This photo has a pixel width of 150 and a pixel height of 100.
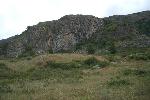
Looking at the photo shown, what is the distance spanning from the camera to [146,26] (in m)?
113

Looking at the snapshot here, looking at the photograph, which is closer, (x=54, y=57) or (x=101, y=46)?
(x=54, y=57)

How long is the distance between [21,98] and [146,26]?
99176mm

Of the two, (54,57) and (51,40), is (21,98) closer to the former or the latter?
(54,57)

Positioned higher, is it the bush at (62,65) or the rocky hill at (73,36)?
the rocky hill at (73,36)

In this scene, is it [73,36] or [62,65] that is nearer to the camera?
[62,65]

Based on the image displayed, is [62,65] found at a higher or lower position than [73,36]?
lower

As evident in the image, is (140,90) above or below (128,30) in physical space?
below

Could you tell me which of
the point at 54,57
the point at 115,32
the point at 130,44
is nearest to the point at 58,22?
the point at 115,32

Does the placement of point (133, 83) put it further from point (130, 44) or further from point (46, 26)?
point (46, 26)

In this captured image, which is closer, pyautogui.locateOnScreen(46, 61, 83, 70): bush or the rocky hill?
pyautogui.locateOnScreen(46, 61, 83, 70): bush

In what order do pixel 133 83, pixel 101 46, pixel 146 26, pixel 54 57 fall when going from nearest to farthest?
pixel 133 83, pixel 54 57, pixel 101 46, pixel 146 26

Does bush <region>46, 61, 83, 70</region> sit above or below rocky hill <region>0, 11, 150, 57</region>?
below

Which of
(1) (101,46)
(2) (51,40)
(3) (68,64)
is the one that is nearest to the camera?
(3) (68,64)

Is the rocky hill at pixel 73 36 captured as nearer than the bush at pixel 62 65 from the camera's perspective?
No
